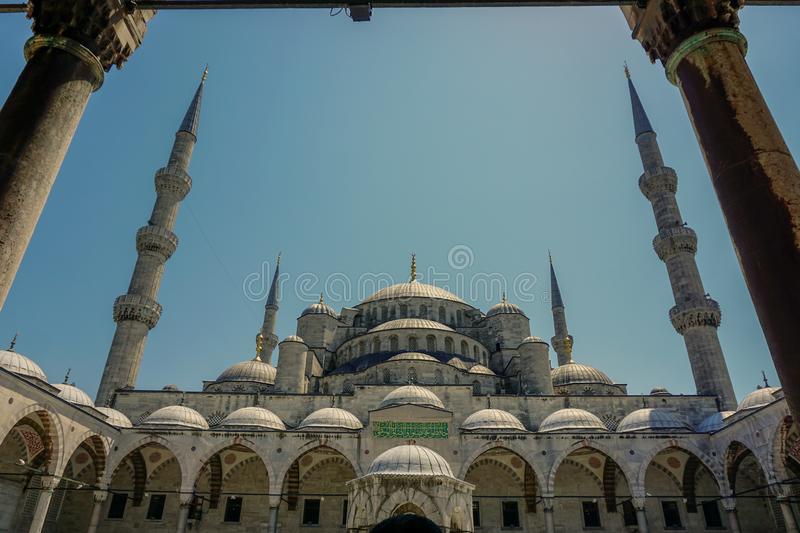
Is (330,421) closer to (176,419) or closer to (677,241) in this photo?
(176,419)

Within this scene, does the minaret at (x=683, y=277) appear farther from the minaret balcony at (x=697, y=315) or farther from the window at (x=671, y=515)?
the window at (x=671, y=515)

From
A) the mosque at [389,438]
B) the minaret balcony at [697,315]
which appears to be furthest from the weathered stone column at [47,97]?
the minaret balcony at [697,315]

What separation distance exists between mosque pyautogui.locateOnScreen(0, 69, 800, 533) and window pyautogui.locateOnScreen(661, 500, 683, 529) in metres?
0.07

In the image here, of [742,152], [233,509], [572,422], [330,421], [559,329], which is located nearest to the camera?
[742,152]

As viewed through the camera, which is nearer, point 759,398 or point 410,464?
point 410,464

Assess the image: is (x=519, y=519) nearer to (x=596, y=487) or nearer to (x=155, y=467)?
(x=596, y=487)

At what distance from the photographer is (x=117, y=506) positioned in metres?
19.9

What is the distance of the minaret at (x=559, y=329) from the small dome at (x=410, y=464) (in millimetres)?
20400

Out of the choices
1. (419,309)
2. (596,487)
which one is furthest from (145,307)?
(596,487)

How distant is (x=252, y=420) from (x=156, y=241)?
410 inches

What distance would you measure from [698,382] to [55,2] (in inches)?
974

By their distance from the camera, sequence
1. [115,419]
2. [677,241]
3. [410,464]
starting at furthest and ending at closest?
1. [677,241]
2. [115,419]
3. [410,464]

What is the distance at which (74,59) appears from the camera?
4340 millimetres

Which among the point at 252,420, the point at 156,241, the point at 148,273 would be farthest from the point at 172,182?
the point at 252,420
